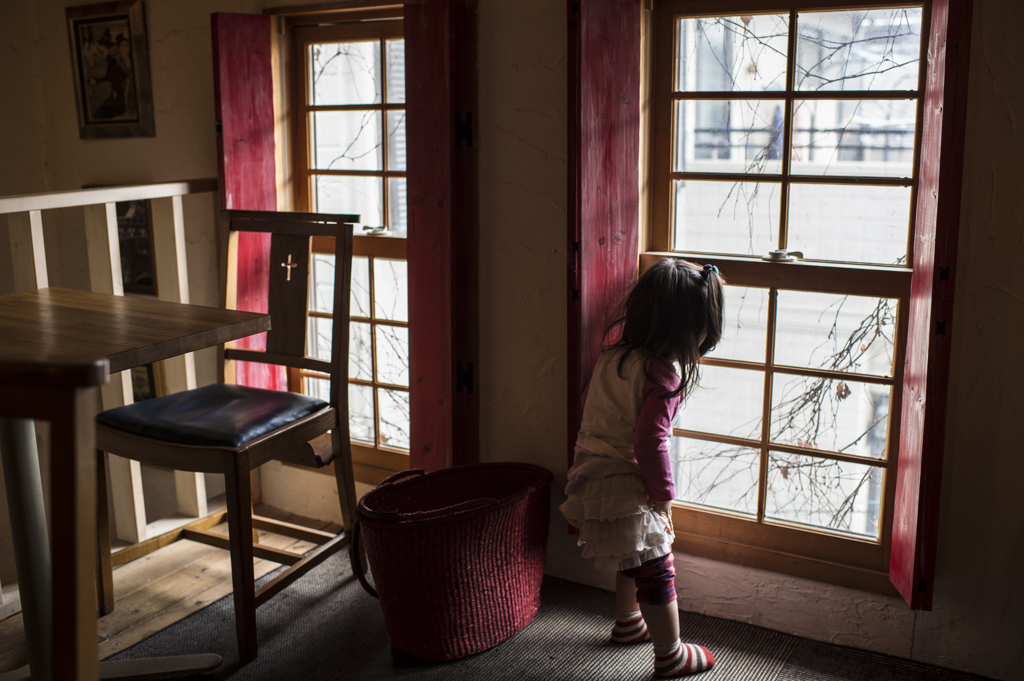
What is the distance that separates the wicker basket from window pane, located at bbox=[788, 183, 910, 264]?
1009 mm

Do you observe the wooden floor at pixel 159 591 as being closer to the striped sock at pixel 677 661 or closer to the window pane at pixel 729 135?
the striped sock at pixel 677 661

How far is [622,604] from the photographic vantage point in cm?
231

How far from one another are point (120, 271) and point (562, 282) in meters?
1.44

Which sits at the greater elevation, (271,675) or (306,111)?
(306,111)

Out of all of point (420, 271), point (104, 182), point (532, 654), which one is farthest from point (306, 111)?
point (532, 654)

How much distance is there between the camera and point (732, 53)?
2281mm

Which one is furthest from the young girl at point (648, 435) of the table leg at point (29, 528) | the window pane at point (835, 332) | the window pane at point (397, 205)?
the table leg at point (29, 528)

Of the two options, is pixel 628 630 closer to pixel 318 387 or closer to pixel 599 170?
pixel 599 170

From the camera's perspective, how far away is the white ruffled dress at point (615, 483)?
2088 mm

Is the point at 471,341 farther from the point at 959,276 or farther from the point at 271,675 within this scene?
the point at 959,276

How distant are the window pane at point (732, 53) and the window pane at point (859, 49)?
61mm

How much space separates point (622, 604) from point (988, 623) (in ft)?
3.03

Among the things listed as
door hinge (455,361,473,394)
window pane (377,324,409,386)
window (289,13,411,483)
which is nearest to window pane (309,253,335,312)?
window (289,13,411,483)

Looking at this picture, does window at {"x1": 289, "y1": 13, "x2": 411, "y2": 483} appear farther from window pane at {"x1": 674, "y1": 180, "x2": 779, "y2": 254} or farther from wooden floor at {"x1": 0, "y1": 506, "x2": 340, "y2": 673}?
window pane at {"x1": 674, "y1": 180, "x2": 779, "y2": 254}
